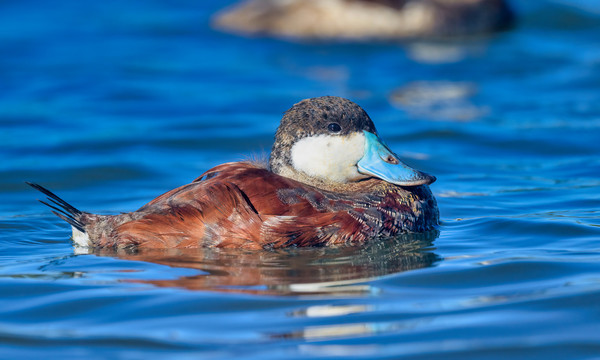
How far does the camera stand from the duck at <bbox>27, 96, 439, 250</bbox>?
5277 mm

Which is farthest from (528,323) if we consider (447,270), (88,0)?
(88,0)

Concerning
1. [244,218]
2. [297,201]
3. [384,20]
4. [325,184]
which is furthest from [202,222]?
[384,20]

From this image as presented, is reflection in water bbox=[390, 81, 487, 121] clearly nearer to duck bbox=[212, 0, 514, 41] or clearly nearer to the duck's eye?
duck bbox=[212, 0, 514, 41]

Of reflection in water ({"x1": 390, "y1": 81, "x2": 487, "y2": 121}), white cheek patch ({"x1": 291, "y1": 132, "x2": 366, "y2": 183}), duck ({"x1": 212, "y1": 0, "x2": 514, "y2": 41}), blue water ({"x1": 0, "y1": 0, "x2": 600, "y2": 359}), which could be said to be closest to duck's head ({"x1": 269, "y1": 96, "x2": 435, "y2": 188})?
white cheek patch ({"x1": 291, "y1": 132, "x2": 366, "y2": 183})

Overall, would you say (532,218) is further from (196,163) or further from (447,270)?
(196,163)

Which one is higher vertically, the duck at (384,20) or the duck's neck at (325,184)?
the duck at (384,20)

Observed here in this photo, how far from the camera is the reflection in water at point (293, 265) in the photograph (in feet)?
15.4

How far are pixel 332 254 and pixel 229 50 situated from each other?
9392mm

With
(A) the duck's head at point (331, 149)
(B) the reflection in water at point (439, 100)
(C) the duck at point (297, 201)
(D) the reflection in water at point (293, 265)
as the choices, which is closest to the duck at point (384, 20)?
(B) the reflection in water at point (439, 100)

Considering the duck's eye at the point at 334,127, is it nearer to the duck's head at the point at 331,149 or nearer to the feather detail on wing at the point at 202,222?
the duck's head at the point at 331,149

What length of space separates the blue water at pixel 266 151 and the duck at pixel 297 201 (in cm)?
11

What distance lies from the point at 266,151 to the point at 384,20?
230 inches

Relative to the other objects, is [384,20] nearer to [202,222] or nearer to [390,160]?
[390,160]

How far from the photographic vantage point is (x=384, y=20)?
48.1 feet
